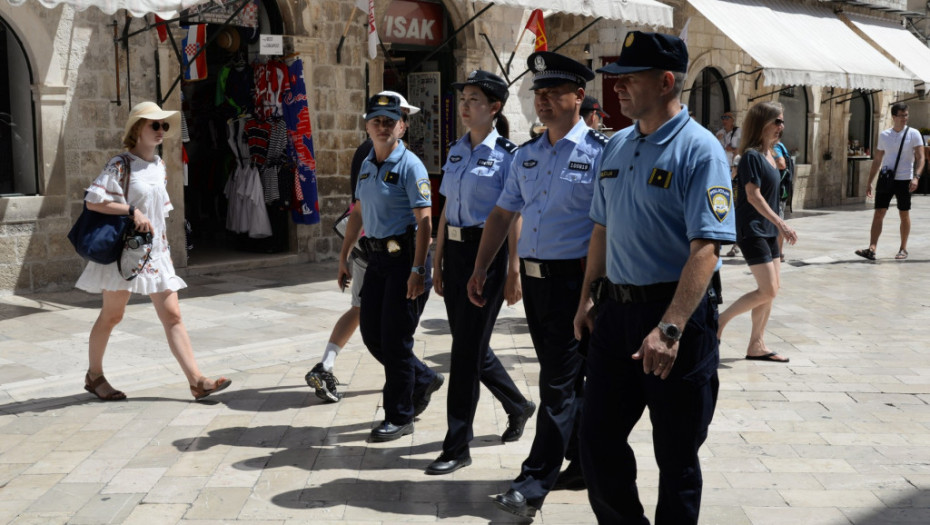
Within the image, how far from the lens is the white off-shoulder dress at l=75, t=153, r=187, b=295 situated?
581cm

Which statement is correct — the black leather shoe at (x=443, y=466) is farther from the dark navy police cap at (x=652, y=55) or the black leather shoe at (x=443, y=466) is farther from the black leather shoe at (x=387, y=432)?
the dark navy police cap at (x=652, y=55)

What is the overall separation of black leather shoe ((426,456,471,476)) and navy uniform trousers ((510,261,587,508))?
18.8 inches

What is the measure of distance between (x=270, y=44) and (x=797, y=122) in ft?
47.5

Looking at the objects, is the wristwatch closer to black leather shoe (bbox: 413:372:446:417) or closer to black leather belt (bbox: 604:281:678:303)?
black leather belt (bbox: 604:281:678:303)

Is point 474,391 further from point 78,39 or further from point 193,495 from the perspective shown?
point 78,39

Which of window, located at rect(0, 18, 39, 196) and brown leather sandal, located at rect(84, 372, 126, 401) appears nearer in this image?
brown leather sandal, located at rect(84, 372, 126, 401)

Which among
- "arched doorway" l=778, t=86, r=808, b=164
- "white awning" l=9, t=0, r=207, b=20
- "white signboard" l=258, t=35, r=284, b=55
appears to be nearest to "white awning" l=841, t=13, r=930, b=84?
"arched doorway" l=778, t=86, r=808, b=164

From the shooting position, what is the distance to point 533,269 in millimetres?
4336

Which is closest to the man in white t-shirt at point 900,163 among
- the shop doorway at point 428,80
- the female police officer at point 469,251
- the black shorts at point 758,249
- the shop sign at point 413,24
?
the shop doorway at point 428,80

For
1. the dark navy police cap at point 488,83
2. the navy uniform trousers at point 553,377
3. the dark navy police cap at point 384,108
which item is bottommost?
the navy uniform trousers at point 553,377

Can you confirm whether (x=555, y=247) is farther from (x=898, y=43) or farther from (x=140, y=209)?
(x=898, y=43)

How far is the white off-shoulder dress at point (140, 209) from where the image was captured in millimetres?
5812

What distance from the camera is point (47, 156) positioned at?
984 centimetres

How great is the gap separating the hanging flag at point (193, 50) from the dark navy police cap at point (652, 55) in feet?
26.6
